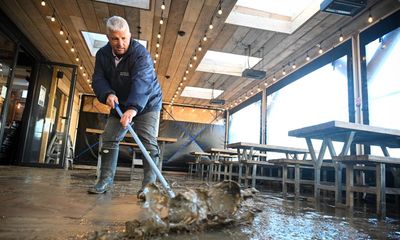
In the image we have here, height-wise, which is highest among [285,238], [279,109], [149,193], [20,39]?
[20,39]

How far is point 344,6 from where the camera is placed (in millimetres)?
3336

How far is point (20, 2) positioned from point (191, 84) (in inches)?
188

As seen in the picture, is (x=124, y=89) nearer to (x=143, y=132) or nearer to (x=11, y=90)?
(x=143, y=132)

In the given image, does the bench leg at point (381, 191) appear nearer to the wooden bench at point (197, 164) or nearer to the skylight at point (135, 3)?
the skylight at point (135, 3)

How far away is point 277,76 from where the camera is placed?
711cm

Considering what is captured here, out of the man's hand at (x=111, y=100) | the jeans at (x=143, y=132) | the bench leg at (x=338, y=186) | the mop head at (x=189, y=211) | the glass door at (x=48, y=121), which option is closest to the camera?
the mop head at (x=189, y=211)

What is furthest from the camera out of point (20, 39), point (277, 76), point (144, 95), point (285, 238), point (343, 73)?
point (277, 76)

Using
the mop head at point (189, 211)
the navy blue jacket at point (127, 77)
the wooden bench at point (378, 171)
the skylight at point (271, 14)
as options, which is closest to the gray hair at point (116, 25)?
the navy blue jacket at point (127, 77)

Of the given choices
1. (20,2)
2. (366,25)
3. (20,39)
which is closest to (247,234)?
(366,25)

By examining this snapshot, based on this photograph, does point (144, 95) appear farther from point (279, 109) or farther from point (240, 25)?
point (279, 109)

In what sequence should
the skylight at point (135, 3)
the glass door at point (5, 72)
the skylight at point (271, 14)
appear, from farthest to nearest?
the glass door at point (5, 72) < the skylight at point (271, 14) < the skylight at point (135, 3)

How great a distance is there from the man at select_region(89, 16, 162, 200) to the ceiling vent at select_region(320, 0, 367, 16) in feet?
8.07

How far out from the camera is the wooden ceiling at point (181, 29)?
4262mm

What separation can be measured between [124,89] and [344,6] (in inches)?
114
